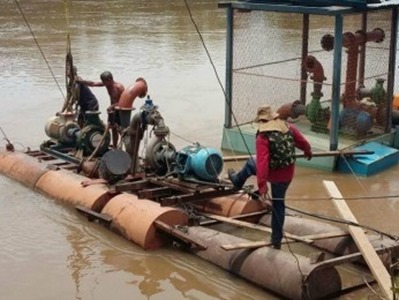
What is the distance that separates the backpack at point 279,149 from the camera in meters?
7.88

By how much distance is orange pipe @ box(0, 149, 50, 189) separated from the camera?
12.0m

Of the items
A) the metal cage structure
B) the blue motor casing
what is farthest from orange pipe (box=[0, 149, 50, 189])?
the metal cage structure

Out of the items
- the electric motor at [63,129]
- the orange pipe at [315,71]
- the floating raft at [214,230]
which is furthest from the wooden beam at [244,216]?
the orange pipe at [315,71]

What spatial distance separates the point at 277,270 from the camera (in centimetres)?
762

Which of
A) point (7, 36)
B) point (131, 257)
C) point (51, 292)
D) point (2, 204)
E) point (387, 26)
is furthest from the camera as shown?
point (7, 36)

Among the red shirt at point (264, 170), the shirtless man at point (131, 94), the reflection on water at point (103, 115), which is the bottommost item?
the reflection on water at point (103, 115)

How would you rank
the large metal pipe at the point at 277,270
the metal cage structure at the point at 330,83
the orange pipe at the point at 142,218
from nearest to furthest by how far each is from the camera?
the large metal pipe at the point at 277,270 → the orange pipe at the point at 142,218 → the metal cage structure at the point at 330,83

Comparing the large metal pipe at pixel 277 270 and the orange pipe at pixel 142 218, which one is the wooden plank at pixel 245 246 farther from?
the orange pipe at pixel 142 218

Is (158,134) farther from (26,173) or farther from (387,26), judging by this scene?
(387,26)

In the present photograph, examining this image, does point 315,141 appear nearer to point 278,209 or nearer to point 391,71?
point 391,71

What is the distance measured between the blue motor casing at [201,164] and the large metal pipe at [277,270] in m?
1.40

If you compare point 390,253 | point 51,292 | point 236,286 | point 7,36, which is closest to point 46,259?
point 51,292

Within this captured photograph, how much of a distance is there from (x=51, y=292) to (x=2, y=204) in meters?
3.46

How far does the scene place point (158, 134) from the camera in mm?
10438
